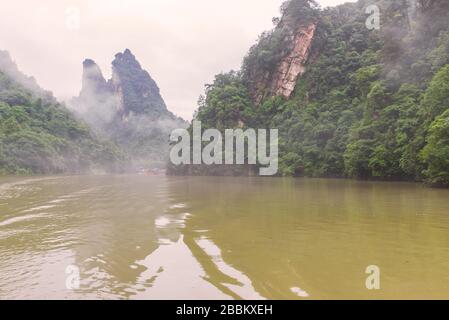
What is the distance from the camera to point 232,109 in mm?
57125

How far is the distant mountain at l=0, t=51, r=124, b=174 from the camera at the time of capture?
56438mm

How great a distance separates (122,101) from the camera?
163 m

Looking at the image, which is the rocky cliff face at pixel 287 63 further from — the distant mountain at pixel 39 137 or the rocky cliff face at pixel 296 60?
the distant mountain at pixel 39 137

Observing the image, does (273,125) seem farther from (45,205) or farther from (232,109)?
(45,205)

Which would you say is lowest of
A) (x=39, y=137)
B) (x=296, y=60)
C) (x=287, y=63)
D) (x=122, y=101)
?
(x=39, y=137)

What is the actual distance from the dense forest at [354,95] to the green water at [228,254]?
506 inches

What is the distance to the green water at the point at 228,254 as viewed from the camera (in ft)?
15.7

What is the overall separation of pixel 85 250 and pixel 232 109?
2007 inches

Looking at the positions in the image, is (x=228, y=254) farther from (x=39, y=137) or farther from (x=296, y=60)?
(x=39, y=137)

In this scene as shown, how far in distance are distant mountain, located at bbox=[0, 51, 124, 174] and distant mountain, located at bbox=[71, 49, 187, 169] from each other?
57.6 m

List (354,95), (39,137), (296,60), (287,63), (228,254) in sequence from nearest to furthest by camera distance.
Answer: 1. (228,254)
2. (354,95)
3. (296,60)
4. (287,63)
5. (39,137)

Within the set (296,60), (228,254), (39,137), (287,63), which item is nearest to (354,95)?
(296,60)

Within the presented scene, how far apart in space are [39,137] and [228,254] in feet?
204
